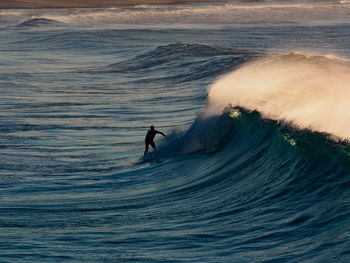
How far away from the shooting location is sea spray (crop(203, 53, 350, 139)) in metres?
12.8

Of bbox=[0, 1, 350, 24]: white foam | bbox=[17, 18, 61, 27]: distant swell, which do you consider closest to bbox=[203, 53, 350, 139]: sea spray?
bbox=[0, 1, 350, 24]: white foam

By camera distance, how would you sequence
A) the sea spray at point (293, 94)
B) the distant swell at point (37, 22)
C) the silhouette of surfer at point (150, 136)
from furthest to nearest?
the distant swell at point (37, 22), the silhouette of surfer at point (150, 136), the sea spray at point (293, 94)

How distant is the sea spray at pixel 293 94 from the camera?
504 inches

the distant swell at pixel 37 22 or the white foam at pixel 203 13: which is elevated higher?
the white foam at pixel 203 13

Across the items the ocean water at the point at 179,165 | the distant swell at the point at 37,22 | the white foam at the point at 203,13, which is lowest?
the ocean water at the point at 179,165

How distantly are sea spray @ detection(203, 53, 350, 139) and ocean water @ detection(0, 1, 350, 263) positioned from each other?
0.04 metres

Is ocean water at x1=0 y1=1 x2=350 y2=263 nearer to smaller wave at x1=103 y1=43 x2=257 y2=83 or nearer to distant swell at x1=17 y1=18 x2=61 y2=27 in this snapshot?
smaller wave at x1=103 y1=43 x2=257 y2=83

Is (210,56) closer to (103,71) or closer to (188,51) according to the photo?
(188,51)

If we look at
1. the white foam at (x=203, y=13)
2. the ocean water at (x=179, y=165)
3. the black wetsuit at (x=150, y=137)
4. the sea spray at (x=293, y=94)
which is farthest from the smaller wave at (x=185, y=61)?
the white foam at (x=203, y=13)

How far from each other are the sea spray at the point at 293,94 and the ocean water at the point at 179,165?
0.04 meters

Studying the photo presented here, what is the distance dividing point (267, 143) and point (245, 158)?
54 cm

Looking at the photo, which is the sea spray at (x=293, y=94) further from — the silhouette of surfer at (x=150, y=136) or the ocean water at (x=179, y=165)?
the silhouette of surfer at (x=150, y=136)

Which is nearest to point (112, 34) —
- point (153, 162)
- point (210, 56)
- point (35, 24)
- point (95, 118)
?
point (35, 24)

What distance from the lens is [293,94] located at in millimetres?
15148
